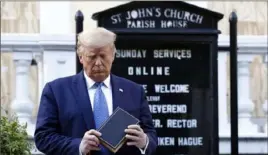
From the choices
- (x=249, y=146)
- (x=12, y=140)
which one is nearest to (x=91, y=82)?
(x=12, y=140)

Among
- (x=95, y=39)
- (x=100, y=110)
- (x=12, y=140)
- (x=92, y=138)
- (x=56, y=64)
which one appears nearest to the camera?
(x=92, y=138)

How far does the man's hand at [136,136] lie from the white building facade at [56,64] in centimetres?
349

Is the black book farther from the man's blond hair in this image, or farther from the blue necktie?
the man's blond hair

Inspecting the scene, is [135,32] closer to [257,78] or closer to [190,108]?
[190,108]

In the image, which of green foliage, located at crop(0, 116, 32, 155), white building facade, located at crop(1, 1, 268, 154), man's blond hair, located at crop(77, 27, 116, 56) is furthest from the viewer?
white building facade, located at crop(1, 1, 268, 154)

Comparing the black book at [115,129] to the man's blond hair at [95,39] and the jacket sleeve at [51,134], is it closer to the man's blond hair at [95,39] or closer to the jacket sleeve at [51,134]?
the jacket sleeve at [51,134]

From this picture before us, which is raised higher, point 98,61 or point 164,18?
point 164,18

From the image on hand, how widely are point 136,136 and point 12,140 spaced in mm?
1538

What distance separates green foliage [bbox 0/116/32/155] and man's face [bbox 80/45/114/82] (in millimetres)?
1263

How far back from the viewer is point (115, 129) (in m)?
3.86

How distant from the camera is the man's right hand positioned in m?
3.79

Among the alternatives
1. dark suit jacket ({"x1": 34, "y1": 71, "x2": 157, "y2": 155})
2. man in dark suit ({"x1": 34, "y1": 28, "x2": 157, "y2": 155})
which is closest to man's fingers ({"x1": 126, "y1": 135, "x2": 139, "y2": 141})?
man in dark suit ({"x1": 34, "y1": 28, "x2": 157, "y2": 155})

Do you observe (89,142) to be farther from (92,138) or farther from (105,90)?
(105,90)

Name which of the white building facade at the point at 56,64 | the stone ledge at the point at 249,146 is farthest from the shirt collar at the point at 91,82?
the stone ledge at the point at 249,146
